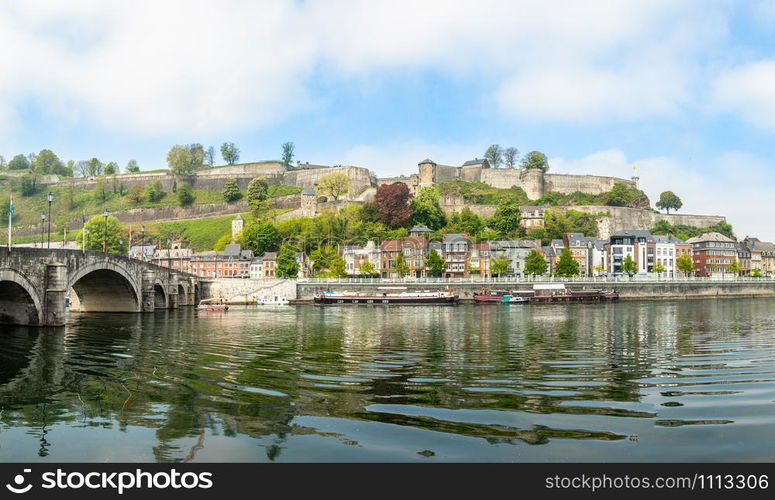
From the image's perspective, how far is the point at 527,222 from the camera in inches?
4262

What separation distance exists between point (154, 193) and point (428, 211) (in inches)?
2670

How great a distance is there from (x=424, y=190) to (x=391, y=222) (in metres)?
12.1

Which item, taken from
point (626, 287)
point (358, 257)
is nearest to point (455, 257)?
point (358, 257)

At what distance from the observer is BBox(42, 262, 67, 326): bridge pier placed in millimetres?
30406

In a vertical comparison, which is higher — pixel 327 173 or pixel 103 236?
pixel 327 173

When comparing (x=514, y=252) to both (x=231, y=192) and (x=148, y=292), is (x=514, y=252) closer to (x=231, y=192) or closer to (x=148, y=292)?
(x=148, y=292)

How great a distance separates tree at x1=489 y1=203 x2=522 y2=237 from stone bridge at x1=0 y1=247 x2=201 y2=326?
61.9m

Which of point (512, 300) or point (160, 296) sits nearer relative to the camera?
point (160, 296)

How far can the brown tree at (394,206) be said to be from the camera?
10312 centimetres

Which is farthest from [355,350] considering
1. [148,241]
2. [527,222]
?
[148,241]

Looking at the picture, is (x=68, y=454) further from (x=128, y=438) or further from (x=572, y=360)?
(x=572, y=360)

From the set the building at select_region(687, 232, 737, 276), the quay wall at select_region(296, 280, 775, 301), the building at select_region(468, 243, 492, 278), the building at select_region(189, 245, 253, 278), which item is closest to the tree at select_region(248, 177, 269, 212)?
the building at select_region(189, 245, 253, 278)

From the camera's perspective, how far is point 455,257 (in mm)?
88062

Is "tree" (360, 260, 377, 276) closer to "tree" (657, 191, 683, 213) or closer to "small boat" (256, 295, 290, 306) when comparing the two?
"small boat" (256, 295, 290, 306)
